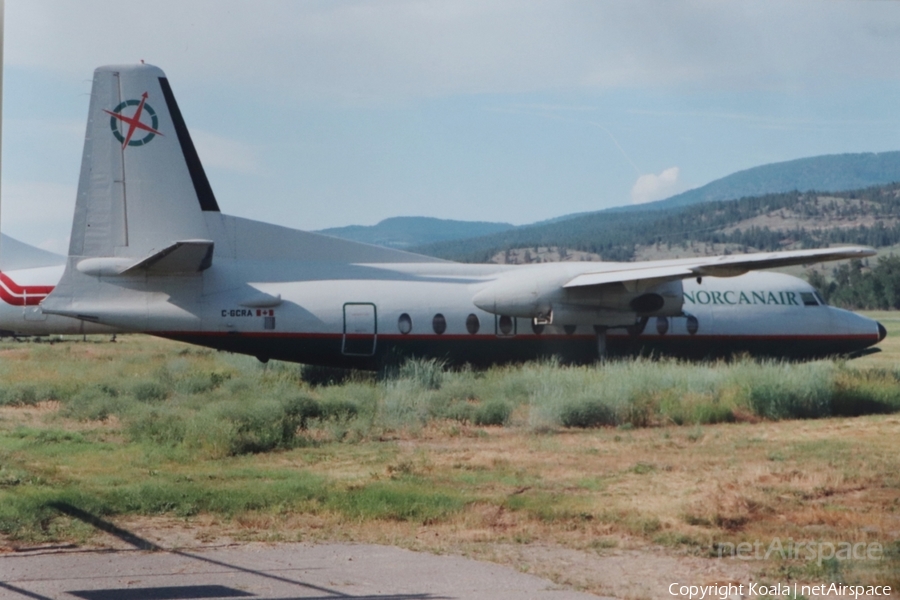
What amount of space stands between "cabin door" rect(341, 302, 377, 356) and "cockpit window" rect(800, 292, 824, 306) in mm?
10590

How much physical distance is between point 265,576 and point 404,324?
12783 millimetres

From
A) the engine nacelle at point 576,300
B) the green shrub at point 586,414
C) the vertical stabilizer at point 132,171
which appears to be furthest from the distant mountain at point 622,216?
the vertical stabilizer at point 132,171

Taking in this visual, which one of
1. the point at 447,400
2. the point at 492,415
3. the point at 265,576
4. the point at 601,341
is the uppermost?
the point at 601,341

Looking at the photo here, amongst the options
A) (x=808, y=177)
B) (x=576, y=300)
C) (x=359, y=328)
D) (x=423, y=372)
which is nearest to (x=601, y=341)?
(x=576, y=300)

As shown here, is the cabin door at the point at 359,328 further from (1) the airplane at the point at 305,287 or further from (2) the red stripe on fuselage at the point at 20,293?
(2) the red stripe on fuselage at the point at 20,293

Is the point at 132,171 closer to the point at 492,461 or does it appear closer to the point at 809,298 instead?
the point at 492,461

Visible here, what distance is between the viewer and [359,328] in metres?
19.8

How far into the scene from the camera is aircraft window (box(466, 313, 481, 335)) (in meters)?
20.5

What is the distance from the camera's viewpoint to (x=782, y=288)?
2317 centimetres

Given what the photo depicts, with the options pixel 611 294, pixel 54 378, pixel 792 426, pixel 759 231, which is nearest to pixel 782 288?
pixel 611 294

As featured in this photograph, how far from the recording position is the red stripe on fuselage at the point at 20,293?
26734mm

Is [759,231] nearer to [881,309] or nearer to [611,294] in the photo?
[881,309]

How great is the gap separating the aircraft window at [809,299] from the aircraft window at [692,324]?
10.1 ft

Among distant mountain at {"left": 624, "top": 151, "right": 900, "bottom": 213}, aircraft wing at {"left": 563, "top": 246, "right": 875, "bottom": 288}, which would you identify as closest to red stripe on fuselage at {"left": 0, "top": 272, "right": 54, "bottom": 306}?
aircraft wing at {"left": 563, "top": 246, "right": 875, "bottom": 288}
